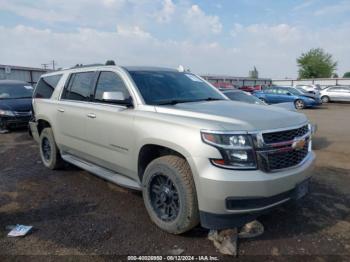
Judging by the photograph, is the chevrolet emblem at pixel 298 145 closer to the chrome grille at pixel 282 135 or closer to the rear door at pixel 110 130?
the chrome grille at pixel 282 135

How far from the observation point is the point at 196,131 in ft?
10.2

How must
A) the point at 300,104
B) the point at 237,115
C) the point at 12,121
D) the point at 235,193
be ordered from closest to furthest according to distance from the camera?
the point at 235,193 → the point at 237,115 → the point at 12,121 → the point at 300,104

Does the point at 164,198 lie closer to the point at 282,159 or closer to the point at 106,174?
the point at 106,174

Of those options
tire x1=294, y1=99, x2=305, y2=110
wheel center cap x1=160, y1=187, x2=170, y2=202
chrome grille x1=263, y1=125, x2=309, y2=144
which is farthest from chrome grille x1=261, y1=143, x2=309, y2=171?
tire x1=294, y1=99, x2=305, y2=110

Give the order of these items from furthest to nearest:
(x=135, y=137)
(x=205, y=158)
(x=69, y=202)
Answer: (x=69, y=202) → (x=135, y=137) → (x=205, y=158)

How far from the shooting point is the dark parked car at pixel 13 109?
414 inches

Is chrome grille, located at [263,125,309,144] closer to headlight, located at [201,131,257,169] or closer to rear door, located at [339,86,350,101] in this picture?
headlight, located at [201,131,257,169]

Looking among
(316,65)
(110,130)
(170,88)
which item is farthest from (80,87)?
(316,65)

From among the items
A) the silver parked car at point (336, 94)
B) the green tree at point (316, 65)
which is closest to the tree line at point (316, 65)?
the green tree at point (316, 65)

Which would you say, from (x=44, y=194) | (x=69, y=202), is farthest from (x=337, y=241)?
(x=44, y=194)

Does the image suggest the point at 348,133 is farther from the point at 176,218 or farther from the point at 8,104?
the point at 8,104

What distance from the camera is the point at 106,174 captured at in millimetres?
4430

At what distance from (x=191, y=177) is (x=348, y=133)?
30.9 ft

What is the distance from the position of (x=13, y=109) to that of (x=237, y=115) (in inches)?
370
